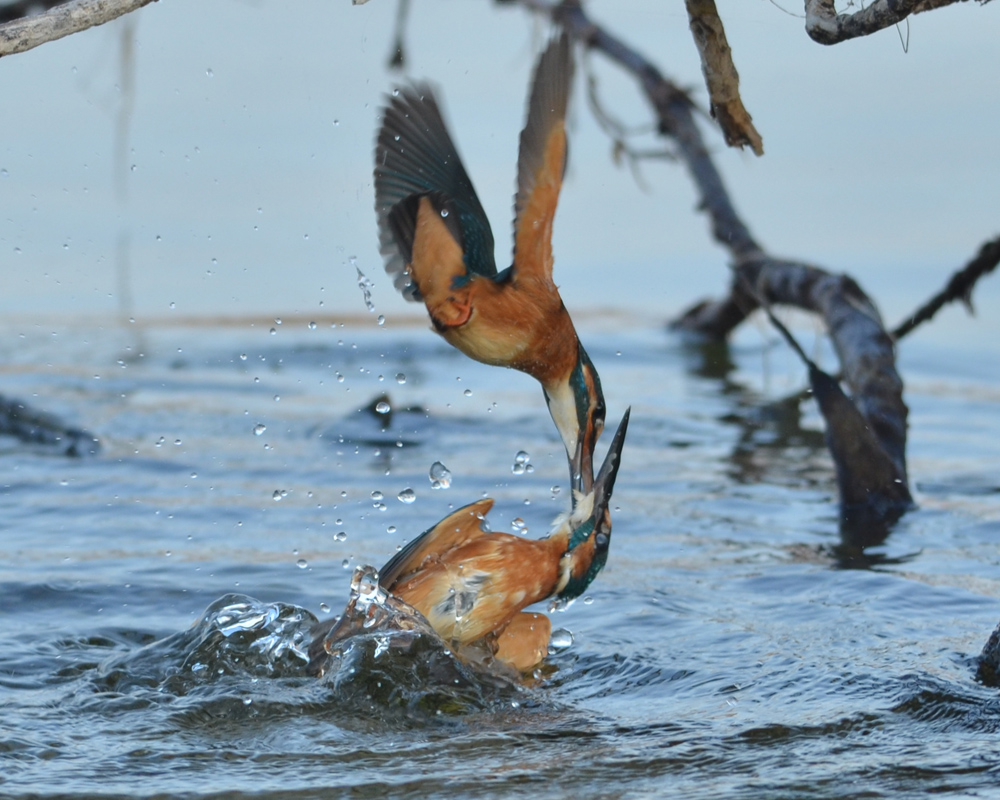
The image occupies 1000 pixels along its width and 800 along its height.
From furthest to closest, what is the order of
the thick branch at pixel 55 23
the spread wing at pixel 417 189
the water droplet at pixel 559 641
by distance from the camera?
1. the water droplet at pixel 559 641
2. the spread wing at pixel 417 189
3. the thick branch at pixel 55 23

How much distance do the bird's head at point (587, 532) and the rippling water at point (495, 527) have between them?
0.27 m

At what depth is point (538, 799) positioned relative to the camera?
321 cm

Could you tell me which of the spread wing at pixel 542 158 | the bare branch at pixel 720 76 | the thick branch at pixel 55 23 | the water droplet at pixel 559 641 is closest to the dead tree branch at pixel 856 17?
the bare branch at pixel 720 76

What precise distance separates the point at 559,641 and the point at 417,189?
4.90 ft

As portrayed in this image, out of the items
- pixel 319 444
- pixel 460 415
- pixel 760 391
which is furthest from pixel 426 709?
pixel 760 391

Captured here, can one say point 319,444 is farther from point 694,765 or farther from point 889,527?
point 694,765

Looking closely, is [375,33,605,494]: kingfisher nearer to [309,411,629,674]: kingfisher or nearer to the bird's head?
the bird's head

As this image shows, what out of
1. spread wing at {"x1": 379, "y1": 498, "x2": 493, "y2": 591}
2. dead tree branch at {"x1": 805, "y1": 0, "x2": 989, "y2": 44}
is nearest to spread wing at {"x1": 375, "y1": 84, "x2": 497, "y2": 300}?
spread wing at {"x1": 379, "y1": 498, "x2": 493, "y2": 591}

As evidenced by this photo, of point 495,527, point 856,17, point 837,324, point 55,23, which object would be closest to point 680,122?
point 837,324

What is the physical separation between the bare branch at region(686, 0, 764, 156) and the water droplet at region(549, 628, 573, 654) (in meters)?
1.63

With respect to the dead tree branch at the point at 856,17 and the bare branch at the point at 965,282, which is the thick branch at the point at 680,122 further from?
the dead tree branch at the point at 856,17

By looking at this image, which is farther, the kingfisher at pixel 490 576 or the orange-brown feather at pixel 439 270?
the kingfisher at pixel 490 576

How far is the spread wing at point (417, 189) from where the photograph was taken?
13.5 feet

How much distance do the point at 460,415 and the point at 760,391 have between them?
2208mm
